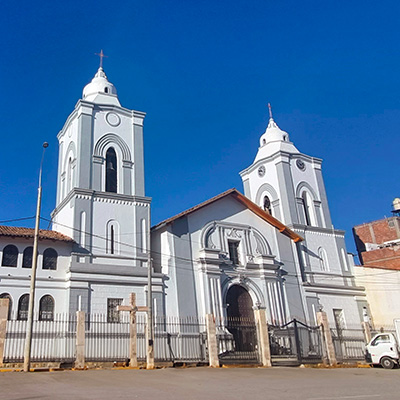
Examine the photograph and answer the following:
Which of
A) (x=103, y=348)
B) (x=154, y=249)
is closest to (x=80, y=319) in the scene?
(x=103, y=348)

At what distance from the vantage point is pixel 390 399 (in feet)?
32.3

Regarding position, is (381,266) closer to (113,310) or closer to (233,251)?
(233,251)

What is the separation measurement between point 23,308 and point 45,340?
6.07ft

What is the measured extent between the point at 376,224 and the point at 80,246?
112ft

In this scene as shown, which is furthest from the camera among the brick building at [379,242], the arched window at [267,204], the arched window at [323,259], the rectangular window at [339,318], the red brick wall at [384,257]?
the brick building at [379,242]

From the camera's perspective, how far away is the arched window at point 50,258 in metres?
22.2

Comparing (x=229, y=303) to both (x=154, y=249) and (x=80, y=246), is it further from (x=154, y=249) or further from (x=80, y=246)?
(x=80, y=246)

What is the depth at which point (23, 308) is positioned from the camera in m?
21.1

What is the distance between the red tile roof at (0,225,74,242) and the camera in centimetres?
2145

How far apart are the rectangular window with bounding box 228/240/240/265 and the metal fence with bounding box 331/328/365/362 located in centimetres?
670

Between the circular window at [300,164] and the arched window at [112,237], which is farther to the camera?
the circular window at [300,164]

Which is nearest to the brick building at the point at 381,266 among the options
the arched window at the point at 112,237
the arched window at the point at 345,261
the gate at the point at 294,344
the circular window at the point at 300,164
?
the arched window at the point at 345,261

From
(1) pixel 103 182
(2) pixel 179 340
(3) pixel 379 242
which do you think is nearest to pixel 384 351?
(2) pixel 179 340

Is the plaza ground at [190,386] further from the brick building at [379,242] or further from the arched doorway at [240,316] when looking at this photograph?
the brick building at [379,242]
